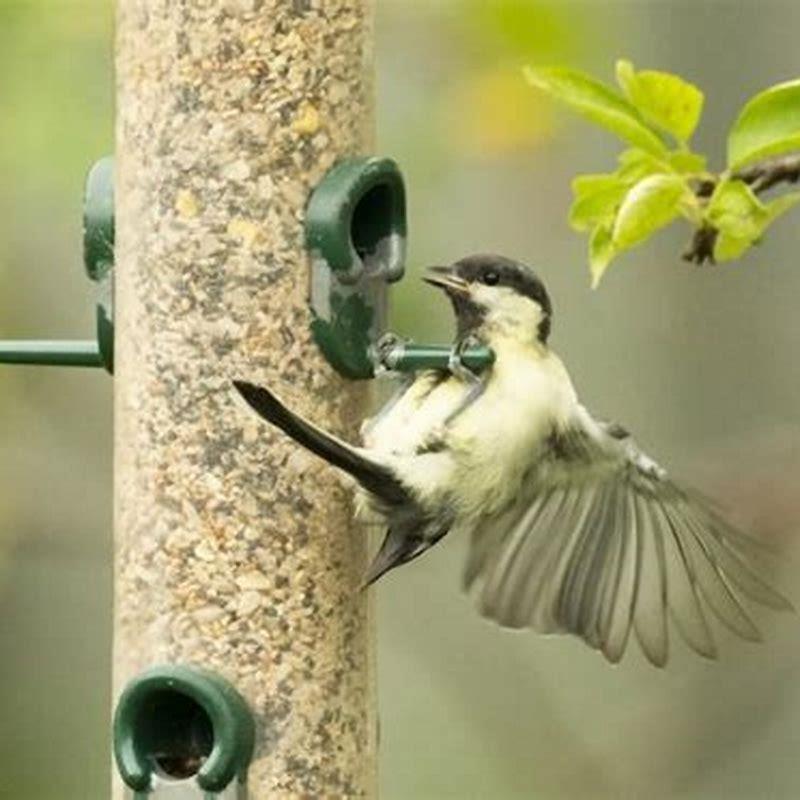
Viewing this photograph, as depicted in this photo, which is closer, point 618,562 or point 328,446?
point 328,446

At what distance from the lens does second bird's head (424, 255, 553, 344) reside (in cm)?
435

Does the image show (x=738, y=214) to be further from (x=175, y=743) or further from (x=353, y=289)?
(x=175, y=743)

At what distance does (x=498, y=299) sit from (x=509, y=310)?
0.07 ft

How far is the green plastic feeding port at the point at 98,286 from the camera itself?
4508mm

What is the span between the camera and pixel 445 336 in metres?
6.29

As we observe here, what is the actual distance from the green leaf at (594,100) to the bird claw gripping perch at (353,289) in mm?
324

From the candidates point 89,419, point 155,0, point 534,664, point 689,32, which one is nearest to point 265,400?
point 155,0

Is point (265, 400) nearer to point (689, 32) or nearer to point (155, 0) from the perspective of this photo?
point (155, 0)

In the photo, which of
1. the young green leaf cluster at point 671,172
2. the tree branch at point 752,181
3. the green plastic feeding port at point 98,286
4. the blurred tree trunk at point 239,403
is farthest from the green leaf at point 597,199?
the green plastic feeding port at point 98,286

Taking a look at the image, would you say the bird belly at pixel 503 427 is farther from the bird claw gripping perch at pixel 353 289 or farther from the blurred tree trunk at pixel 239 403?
the blurred tree trunk at pixel 239 403

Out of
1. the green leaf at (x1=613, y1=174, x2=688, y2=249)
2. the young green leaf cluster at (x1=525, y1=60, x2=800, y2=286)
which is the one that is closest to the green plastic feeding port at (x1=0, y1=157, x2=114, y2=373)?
the young green leaf cluster at (x1=525, y1=60, x2=800, y2=286)

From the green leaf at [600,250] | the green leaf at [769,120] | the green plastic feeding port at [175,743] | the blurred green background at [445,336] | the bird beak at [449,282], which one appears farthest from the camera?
the blurred green background at [445,336]

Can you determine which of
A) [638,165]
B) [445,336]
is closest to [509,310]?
[638,165]

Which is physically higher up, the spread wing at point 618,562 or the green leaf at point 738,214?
the green leaf at point 738,214
